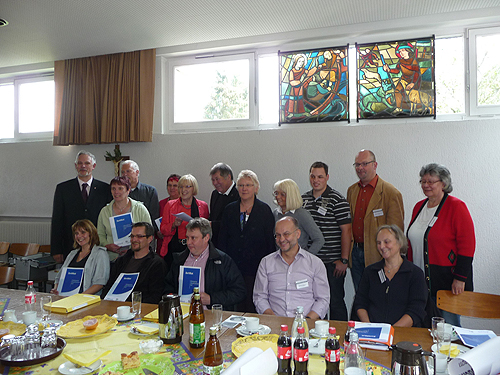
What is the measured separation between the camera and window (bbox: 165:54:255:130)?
5.16 meters

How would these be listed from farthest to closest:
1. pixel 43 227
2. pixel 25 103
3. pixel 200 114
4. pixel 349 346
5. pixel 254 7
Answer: pixel 25 103
pixel 43 227
pixel 200 114
pixel 254 7
pixel 349 346

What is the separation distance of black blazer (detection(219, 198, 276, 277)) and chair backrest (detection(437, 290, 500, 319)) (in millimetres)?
1475

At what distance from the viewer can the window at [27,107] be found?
6.30m

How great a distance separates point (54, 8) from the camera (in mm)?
4176

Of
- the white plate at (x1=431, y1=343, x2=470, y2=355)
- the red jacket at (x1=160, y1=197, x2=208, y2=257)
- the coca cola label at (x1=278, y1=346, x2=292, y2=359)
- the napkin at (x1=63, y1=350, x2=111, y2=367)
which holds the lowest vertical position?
the napkin at (x1=63, y1=350, x2=111, y2=367)

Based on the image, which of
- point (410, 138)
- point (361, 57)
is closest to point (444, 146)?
point (410, 138)

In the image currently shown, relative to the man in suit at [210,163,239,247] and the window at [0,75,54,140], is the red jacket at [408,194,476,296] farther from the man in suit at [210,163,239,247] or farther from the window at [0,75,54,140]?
the window at [0,75,54,140]

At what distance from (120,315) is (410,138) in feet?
12.0

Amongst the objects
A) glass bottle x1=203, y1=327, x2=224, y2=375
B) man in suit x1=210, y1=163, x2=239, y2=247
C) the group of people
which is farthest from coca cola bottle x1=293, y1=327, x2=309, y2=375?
man in suit x1=210, y1=163, x2=239, y2=247

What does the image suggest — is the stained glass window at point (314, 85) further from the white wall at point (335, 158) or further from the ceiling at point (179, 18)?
the ceiling at point (179, 18)

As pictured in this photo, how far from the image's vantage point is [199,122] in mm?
5348

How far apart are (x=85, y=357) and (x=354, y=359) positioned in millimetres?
1194

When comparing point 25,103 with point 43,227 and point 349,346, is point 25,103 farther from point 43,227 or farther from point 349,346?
point 349,346

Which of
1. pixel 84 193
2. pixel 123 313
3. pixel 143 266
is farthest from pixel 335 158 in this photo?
pixel 123 313
